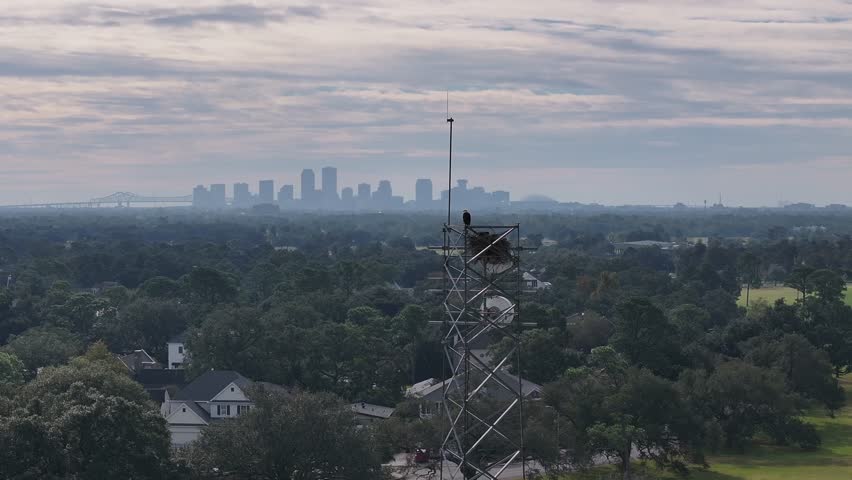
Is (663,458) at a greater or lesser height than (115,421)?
lesser

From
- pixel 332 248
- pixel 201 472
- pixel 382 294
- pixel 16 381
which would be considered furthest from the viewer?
pixel 332 248

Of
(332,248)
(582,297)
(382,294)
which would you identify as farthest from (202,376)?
(332,248)

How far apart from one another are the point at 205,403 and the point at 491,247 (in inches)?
1418

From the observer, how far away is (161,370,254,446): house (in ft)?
158

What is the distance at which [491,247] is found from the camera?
1573 centimetres

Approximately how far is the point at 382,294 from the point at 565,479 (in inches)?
1625

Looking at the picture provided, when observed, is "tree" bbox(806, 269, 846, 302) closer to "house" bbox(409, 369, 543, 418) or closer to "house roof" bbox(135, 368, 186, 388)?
"house" bbox(409, 369, 543, 418)

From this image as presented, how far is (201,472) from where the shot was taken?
35.6 meters

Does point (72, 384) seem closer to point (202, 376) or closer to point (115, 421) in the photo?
point (115, 421)

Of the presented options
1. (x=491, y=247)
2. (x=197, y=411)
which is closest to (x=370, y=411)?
(x=197, y=411)

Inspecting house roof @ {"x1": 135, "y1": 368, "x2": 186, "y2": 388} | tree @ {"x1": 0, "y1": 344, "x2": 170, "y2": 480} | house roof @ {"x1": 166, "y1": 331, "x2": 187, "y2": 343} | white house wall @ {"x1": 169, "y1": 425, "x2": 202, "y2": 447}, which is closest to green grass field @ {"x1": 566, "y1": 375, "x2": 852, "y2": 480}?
white house wall @ {"x1": 169, "y1": 425, "x2": 202, "y2": 447}

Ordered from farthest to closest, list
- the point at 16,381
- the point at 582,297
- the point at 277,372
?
the point at 582,297 < the point at 277,372 < the point at 16,381

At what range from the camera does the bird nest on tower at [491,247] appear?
15789 mm

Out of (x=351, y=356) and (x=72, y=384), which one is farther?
(x=351, y=356)
